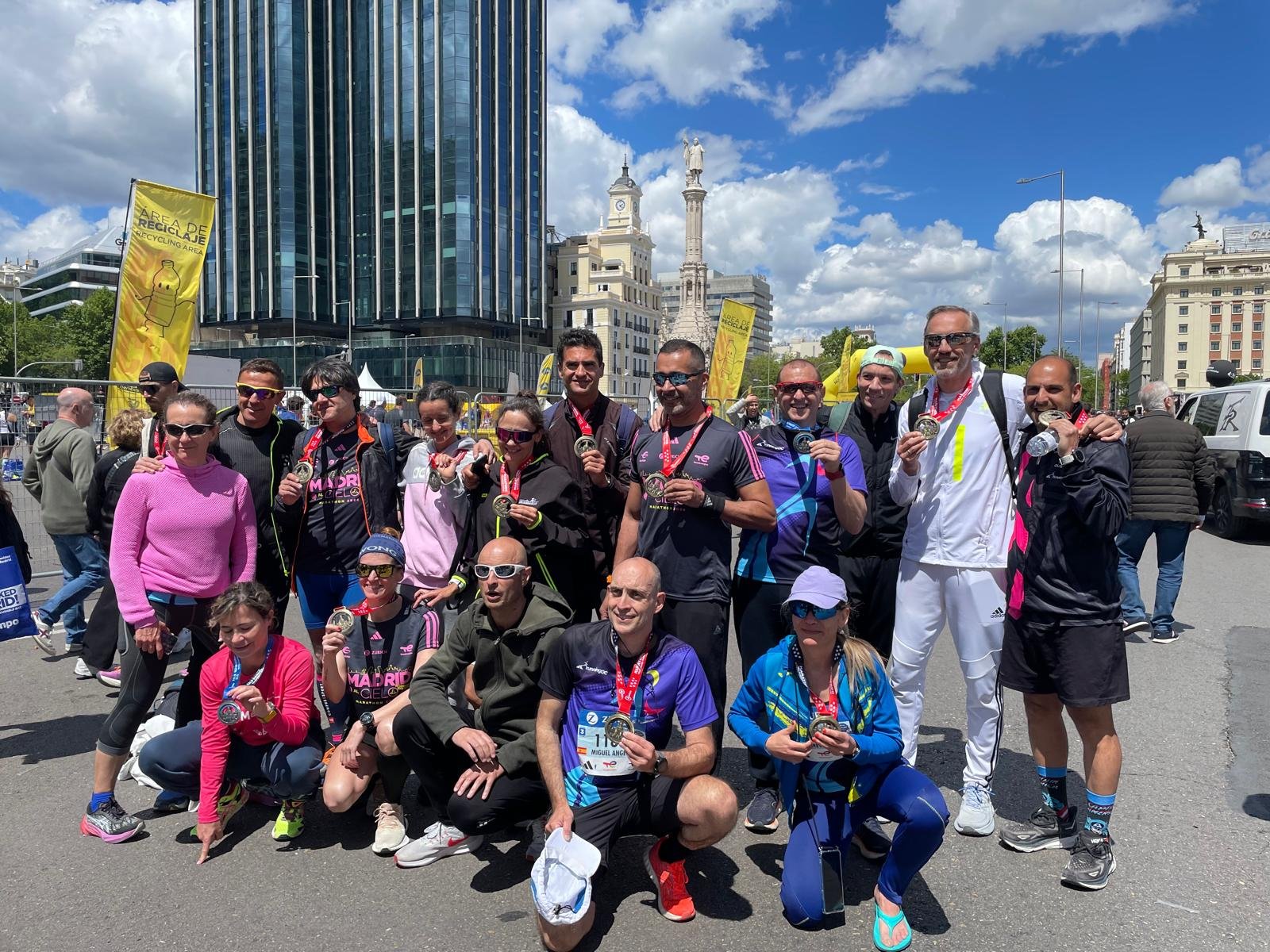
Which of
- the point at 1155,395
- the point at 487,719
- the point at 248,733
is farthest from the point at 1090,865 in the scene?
the point at 1155,395

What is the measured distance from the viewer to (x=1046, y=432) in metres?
3.39

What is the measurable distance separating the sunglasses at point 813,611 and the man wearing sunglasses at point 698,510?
62 cm

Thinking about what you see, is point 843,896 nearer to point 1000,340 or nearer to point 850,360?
point 850,360

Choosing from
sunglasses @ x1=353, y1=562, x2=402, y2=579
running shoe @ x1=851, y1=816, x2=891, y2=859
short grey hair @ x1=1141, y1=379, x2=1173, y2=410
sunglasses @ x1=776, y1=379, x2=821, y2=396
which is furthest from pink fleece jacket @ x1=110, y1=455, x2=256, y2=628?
short grey hair @ x1=1141, y1=379, x2=1173, y2=410

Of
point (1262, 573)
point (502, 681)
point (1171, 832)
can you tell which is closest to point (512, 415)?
point (502, 681)

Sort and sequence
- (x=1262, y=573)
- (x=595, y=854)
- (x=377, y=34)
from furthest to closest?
1. (x=377, y=34)
2. (x=1262, y=573)
3. (x=595, y=854)

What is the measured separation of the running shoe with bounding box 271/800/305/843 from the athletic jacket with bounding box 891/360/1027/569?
3.01 m

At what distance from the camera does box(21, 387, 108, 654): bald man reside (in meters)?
6.84

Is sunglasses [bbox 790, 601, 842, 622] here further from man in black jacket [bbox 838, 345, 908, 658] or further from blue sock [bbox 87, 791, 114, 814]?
blue sock [bbox 87, 791, 114, 814]

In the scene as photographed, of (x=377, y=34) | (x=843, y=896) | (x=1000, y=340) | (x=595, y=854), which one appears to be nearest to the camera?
(x=595, y=854)

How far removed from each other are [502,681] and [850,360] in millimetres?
8460

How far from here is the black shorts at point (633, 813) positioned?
3.18m

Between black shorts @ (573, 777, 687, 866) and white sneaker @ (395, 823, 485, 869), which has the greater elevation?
black shorts @ (573, 777, 687, 866)

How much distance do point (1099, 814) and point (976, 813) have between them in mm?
532
